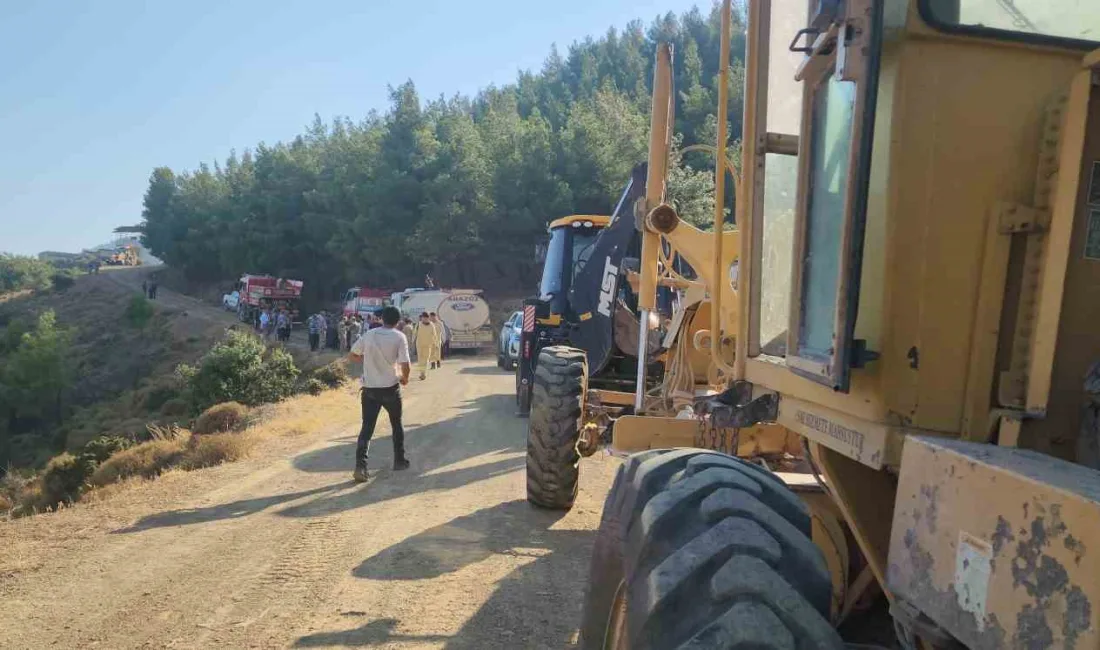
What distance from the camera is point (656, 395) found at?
718 centimetres

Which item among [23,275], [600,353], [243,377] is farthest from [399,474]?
[23,275]

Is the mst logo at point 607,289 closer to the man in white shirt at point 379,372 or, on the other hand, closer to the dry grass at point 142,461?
the man in white shirt at point 379,372

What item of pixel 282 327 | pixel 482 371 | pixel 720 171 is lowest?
pixel 282 327

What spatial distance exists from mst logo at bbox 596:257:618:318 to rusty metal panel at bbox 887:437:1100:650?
6.62 m

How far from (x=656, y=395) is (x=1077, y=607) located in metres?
5.84

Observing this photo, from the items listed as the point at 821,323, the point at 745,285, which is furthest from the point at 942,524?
the point at 745,285

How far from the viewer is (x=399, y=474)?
29.8 ft

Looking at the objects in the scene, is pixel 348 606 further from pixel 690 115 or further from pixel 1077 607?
pixel 690 115

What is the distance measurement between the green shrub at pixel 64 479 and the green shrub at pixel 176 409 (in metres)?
9.08

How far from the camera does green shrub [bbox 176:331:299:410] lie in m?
20.6

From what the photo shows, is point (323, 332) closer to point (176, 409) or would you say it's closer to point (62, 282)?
point (176, 409)

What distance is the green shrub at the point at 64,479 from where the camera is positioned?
41.0 feet

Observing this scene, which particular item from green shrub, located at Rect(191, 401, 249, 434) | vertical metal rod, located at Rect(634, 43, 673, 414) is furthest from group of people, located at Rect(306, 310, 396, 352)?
vertical metal rod, located at Rect(634, 43, 673, 414)

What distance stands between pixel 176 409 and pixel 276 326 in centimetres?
1573
